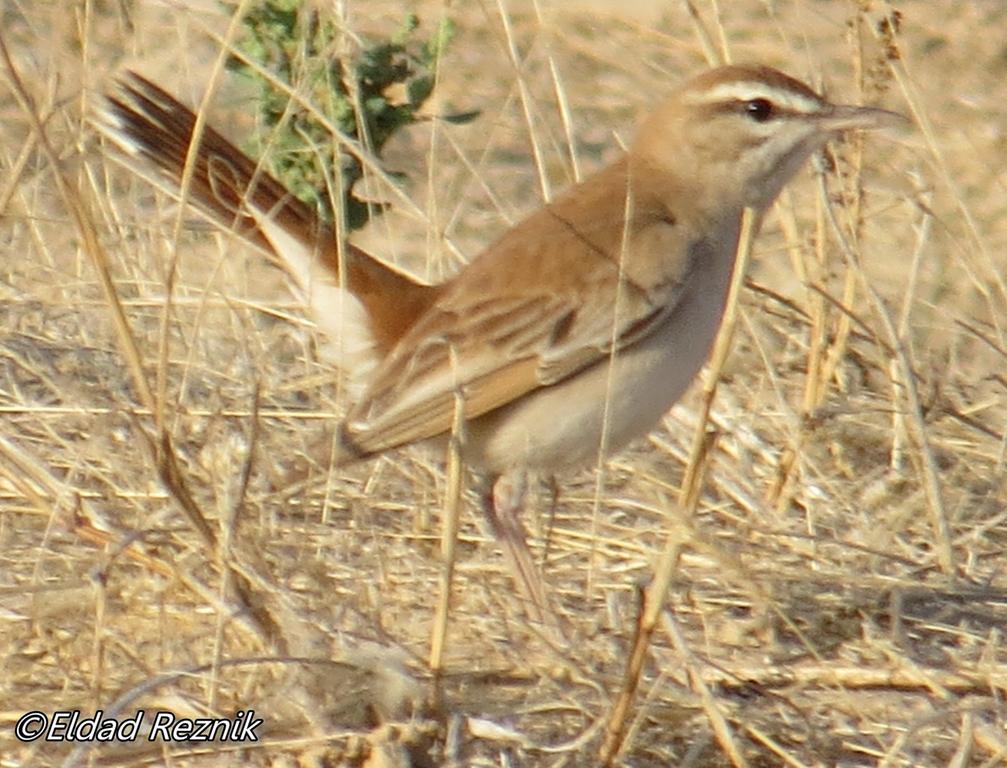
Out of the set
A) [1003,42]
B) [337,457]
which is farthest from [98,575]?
[1003,42]

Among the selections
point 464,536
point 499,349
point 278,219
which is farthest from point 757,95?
point 464,536

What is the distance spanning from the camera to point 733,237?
6121 millimetres

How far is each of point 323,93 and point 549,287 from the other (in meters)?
1.35

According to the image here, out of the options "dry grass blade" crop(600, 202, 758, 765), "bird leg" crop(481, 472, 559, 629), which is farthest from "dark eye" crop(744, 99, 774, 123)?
"dry grass blade" crop(600, 202, 758, 765)

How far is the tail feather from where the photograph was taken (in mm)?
6062

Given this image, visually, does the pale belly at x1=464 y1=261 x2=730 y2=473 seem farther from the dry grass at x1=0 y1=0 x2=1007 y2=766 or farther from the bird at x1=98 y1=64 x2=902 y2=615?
the dry grass at x1=0 y1=0 x2=1007 y2=766

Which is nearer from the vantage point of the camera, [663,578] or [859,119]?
[663,578]

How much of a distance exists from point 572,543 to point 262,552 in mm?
1360

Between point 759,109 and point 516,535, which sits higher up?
point 759,109

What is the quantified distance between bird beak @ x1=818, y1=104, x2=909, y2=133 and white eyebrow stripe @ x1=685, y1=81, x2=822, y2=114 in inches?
2.7

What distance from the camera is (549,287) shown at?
234 inches

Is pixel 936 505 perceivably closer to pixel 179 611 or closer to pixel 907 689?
pixel 907 689

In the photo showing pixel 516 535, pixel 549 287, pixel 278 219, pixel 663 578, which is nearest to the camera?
pixel 663 578

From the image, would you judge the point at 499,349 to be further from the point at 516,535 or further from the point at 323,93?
the point at 323,93
